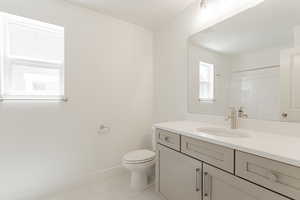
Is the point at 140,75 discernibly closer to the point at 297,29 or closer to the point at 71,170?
the point at 71,170

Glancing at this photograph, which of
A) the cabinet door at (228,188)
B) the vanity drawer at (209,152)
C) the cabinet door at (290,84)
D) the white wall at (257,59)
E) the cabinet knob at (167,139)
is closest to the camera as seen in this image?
the cabinet door at (228,188)

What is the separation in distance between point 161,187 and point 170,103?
1.11 meters

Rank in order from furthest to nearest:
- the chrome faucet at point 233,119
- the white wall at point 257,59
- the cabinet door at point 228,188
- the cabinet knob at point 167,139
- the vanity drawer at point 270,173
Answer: the cabinet knob at point 167,139, the chrome faucet at point 233,119, the white wall at point 257,59, the cabinet door at point 228,188, the vanity drawer at point 270,173

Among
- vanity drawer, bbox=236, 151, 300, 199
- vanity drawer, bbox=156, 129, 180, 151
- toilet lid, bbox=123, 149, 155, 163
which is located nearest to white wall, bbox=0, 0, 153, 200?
toilet lid, bbox=123, 149, 155, 163

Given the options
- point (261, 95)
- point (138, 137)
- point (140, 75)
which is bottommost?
point (138, 137)

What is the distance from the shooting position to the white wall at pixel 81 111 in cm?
155

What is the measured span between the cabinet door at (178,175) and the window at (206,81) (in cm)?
76

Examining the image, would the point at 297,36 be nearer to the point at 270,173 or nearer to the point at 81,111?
the point at 270,173

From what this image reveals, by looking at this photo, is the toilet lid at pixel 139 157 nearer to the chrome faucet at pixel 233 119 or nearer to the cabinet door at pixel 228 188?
the cabinet door at pixel 228 188

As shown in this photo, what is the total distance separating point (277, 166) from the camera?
0.74 metres

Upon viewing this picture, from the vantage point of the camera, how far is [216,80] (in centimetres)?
162

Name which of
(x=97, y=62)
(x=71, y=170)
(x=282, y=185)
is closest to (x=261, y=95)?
(x=282, y=185)

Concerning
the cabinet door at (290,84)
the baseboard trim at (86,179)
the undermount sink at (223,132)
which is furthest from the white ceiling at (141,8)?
the baseboard trim at (86,179)

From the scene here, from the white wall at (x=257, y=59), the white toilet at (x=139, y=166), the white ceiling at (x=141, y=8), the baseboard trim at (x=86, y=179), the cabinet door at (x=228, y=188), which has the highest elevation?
the white ceiling at (x=141, y=8)
